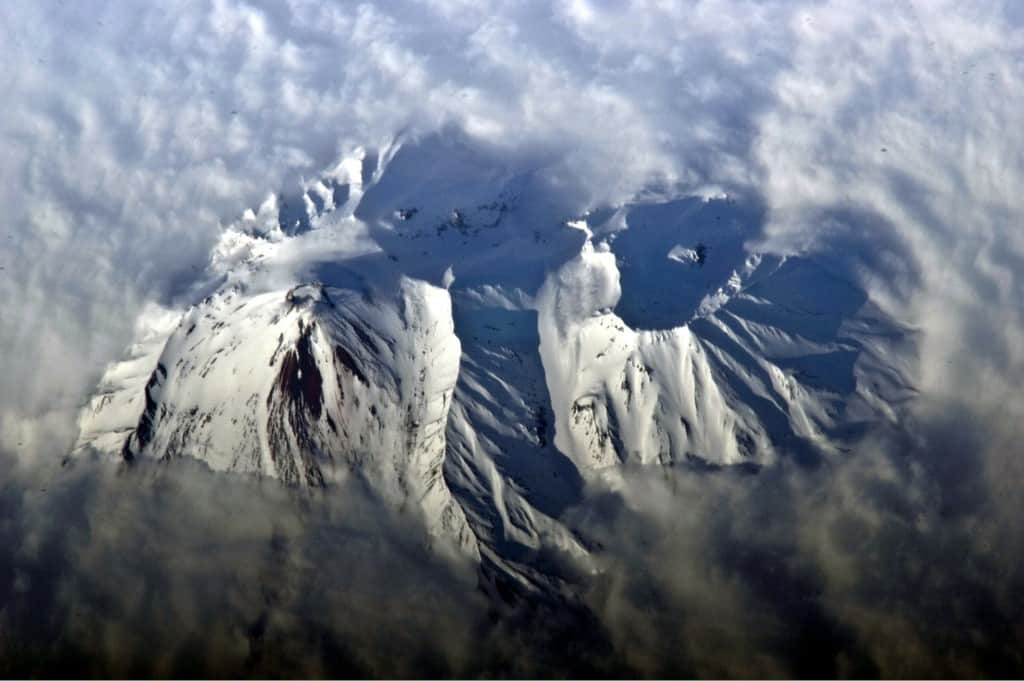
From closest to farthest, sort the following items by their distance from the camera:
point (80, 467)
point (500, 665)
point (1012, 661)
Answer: point (1012, 661) < point (500, 665) < point (80, 467)

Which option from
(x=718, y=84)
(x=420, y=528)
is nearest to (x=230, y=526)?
(x=420, y=528)

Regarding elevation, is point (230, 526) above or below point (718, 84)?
below

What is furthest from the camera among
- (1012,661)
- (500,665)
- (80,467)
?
(80,467)

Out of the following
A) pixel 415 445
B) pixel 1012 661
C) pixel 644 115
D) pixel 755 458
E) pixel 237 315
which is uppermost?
pixel 644 115

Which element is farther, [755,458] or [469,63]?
[469,63]

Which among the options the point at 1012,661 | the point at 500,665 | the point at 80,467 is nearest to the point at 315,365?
the point at 80,467

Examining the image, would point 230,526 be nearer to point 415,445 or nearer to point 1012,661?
point 415,445

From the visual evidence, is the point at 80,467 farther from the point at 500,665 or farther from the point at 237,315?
the point at 500,665
